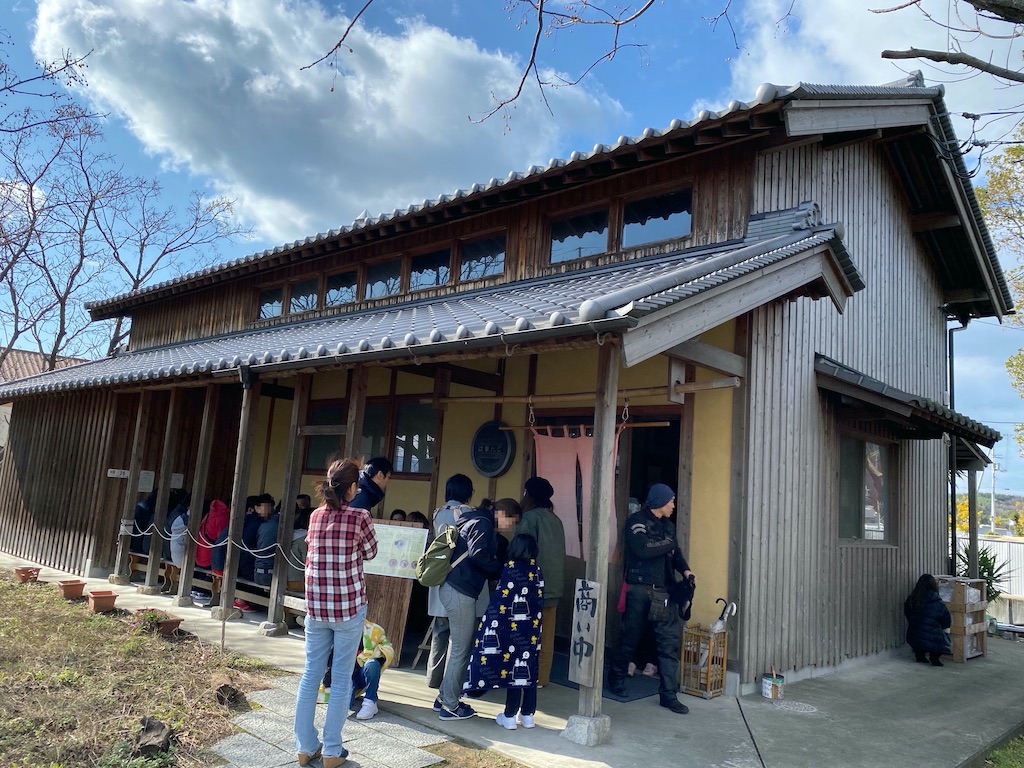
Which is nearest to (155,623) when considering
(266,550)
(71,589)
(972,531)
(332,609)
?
(266,550)

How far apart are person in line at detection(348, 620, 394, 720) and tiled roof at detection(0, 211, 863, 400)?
216cm

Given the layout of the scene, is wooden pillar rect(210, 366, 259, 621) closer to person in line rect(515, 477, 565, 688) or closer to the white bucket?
person in line rect(515, 477, 565, 688)

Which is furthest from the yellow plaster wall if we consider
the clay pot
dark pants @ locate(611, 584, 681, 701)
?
the clay pot

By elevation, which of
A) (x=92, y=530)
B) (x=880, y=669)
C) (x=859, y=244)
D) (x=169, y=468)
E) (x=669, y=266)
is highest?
(x=859, y=244)

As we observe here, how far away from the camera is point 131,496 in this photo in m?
10.0

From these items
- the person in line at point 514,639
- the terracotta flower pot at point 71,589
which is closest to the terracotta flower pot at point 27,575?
the terracotta flower pot at point 71,589

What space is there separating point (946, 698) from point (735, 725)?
9.80ft

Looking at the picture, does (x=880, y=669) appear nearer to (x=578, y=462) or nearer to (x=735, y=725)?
(x=735, y=725)

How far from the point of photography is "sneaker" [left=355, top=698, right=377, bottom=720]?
498cm

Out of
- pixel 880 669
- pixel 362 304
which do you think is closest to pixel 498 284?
pixel 362 304

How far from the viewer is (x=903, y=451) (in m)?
9.73

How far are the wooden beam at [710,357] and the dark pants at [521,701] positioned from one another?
8.61ft

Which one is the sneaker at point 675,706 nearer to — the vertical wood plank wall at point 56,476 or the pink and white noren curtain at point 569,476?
the pink and white noren curtain at point 569,476

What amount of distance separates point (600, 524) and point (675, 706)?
1.93 meters
